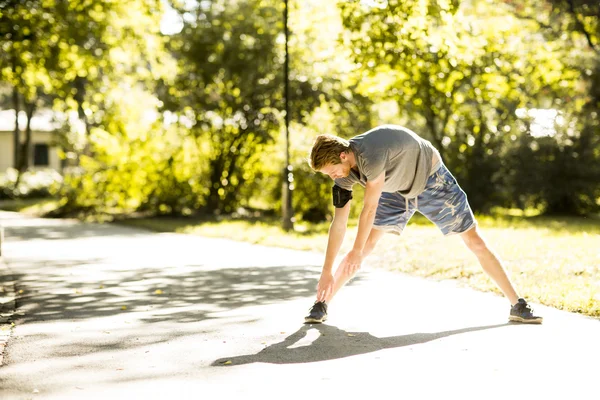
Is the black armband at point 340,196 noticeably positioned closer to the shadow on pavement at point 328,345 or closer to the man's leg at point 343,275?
the man's leg at point 343,275

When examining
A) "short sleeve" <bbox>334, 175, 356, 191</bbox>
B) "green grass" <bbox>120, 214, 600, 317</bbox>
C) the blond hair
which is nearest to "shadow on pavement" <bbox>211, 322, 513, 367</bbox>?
"short sleeve" <bbox>334, 175, 356, 191</bbox>

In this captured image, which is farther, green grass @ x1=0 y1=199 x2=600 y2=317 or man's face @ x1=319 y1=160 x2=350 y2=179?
green grass @ x1=0 y1=199 x2=600 y2=317

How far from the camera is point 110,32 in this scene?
23297 mm

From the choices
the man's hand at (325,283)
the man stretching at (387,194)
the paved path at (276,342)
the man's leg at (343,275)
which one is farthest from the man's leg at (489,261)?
the man's hand at (325,283)

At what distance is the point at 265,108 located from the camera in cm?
2242

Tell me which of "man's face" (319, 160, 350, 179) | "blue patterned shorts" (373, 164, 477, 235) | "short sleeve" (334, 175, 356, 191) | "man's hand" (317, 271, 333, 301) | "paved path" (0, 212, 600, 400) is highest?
"man's face" (319, 160, 350, 179)

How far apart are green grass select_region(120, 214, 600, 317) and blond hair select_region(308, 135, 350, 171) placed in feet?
8.26

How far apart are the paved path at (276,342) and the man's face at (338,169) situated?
1.13 metres

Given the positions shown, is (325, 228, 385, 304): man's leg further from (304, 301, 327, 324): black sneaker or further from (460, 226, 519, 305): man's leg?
(460, 226, 519, 305): man's leg

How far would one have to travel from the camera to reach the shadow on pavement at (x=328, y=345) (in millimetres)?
5543

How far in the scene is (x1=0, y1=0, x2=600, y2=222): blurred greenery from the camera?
69.8ft

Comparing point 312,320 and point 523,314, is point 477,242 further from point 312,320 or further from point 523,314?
point 312,320

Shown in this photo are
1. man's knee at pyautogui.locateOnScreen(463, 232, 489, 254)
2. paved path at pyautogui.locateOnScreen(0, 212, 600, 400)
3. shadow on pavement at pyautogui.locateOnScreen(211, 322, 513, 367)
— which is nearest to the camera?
paved path at pyautogui.locateOnScreen(0, 212, 600, 400)

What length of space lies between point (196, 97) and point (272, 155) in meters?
2.50
